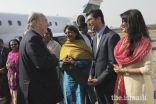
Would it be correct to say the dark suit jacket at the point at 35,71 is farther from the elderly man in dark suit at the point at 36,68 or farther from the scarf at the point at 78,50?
the scarf at the point at 78,50

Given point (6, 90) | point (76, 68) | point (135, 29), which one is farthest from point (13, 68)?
point (135, 29)

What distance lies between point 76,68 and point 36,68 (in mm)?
1099

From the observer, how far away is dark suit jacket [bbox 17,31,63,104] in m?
2.71

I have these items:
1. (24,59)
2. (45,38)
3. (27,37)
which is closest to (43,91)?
(24,59)

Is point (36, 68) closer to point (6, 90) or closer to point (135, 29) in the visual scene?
point (135, 29)

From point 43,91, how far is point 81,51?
1.22 metres

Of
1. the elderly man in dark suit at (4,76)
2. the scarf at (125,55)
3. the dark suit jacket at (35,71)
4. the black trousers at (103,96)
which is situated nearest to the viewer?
the scarf at (125,55)

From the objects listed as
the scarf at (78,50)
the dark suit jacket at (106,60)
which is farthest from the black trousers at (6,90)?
the dark suit jacket at (106,60)

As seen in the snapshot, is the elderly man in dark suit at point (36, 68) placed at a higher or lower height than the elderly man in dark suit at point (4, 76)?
higher

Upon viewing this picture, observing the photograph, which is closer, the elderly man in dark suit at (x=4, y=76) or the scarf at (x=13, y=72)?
the scarf at (x=13, y=72)

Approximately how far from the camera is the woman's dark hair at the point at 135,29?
100.0 inches

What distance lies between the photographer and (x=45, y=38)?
15.5 feet

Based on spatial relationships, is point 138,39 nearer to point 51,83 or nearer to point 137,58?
point 137,58

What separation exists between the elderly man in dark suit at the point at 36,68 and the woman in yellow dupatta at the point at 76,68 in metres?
0.85
